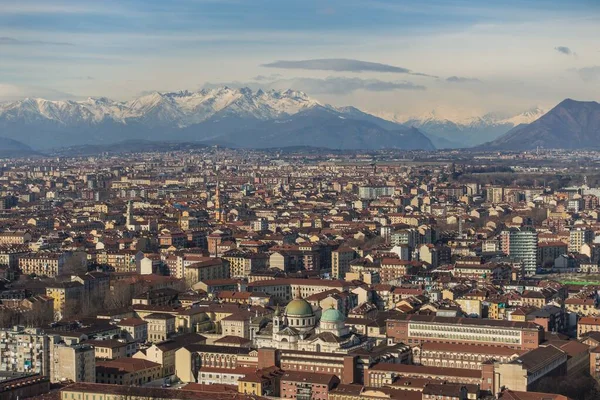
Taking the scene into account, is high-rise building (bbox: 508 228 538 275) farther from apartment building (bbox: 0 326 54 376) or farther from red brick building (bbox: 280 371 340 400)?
apartment building (bbox: 0 326 54 376)

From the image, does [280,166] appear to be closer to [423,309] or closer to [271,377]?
[423,309]

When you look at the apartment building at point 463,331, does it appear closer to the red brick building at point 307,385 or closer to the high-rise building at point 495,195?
the red brick building at point 307,385

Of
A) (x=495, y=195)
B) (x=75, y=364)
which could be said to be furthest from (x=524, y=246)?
(x=495, y=195)

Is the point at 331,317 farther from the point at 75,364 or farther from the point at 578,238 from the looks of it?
the point at 578,238

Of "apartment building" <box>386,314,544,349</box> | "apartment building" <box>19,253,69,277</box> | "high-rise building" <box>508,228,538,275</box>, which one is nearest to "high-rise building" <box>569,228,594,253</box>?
"high-rise building" <box>508,228,538,275</box>

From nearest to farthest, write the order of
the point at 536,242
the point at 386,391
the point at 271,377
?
the point at 386,391, the point at 271,377, the point at 536,242

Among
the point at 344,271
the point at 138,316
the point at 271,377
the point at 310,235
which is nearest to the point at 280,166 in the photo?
the point at 310,235

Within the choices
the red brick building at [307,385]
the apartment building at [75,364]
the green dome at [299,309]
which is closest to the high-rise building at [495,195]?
the green dome at [299,309]

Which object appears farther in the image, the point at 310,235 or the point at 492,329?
the point at 310,235

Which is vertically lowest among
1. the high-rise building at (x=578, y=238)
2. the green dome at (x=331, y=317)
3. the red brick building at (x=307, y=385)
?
the red brick building at (x=307, y=385)
